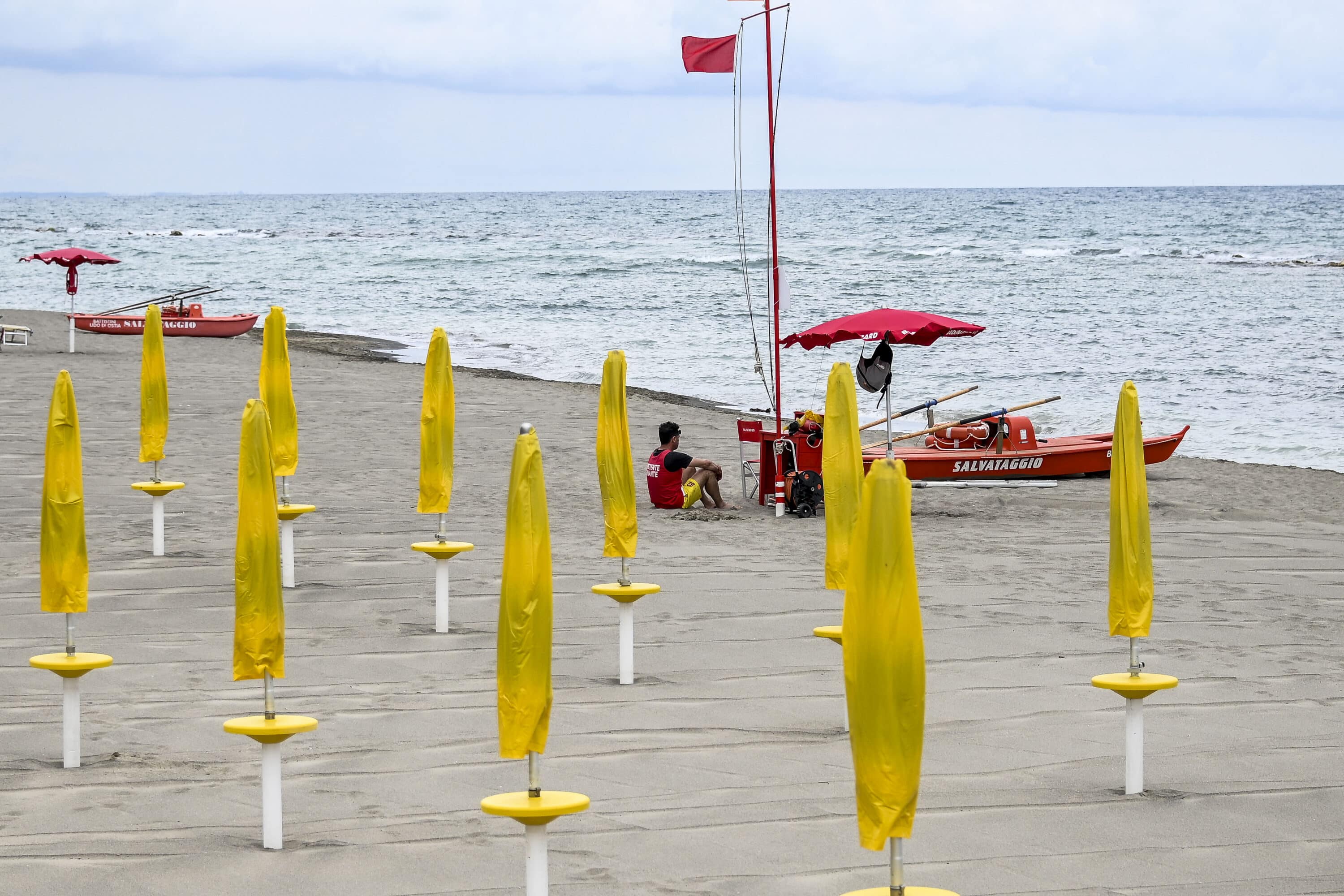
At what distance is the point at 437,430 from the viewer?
8352mm

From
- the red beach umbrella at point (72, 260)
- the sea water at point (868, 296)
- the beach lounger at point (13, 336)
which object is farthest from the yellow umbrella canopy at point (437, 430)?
the beach lounger at point (13, 336)

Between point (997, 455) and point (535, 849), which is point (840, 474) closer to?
point (535, 849)

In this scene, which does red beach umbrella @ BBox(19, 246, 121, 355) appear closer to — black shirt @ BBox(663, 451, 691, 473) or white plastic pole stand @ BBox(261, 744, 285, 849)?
black shirt @ BBox(663, 451, 691, 473)

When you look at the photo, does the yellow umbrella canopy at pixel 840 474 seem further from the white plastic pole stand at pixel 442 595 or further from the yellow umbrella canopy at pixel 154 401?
the yellow umbrella canopy at pixel 154 401

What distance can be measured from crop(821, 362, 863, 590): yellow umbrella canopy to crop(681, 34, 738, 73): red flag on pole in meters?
7.48

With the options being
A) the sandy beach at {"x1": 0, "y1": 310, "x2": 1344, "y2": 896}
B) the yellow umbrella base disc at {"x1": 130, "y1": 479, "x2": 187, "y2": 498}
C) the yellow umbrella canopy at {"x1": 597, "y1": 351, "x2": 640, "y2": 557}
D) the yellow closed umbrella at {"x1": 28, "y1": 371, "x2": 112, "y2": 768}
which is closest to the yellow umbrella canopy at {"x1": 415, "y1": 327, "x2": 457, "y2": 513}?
the sandy beach at {"x1": 0, "y1": 310, "x2": 1344, "y2": 896}

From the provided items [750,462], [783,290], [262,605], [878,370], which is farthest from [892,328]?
[262,605]

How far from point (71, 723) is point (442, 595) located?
2782mm

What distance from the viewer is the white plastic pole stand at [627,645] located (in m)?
7.54

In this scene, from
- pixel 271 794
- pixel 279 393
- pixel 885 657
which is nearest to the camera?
pixel 885 657

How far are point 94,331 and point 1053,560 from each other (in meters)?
23.8

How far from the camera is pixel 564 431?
745 inches

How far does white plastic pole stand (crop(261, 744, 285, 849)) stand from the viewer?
199 inches

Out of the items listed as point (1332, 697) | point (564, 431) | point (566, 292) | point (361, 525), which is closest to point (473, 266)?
point (566, 292)
